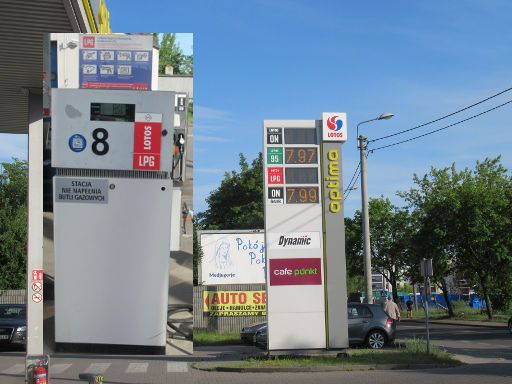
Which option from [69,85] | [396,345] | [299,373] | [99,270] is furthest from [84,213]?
[396,345]

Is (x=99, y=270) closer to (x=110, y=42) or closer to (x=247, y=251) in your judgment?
(x=110, y=42)

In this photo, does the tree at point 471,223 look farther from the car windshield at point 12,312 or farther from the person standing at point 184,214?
the person standing at point 184,214

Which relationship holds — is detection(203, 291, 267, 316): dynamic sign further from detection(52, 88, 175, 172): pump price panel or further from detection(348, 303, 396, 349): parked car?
detection(52, 88, 175, 172): pump price panel

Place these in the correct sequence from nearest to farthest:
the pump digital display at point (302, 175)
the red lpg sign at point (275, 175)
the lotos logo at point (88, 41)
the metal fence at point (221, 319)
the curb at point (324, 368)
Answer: the lotos logo at point (88, 41) → the curb at point (324, 368) → the red lpg sign at point (275, 175) → the pump digital display at point (302, 175) → the metal fence at point (221, 319)

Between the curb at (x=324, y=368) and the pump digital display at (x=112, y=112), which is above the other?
the pump digital display at (x=112, y=112)

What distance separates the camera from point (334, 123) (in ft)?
60.4

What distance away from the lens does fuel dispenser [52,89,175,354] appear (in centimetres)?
697

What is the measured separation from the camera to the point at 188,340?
7.75 m

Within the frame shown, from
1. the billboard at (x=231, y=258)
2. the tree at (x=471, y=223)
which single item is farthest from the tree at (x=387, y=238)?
the billboard at (x=231, y=258)

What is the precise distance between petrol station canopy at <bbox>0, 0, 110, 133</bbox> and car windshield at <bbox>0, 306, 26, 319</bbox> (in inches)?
553

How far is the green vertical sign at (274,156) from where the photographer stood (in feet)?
59.7

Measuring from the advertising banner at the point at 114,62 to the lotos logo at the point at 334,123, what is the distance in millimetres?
11531

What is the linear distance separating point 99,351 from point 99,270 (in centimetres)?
95

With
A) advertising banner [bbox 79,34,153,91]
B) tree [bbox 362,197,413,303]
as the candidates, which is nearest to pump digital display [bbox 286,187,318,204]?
advertising banner [bbox 79,34,153,91]
